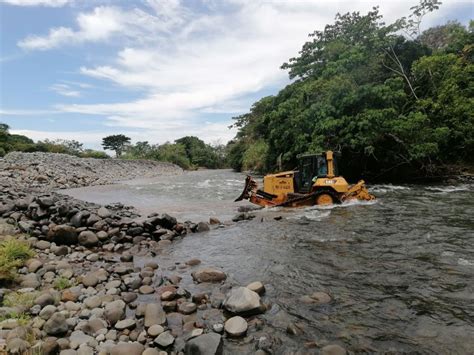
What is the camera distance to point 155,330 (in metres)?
3.40

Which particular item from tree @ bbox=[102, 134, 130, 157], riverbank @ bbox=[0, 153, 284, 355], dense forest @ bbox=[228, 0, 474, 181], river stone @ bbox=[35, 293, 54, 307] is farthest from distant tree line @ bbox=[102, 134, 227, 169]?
river stone @ bbox=[35, 293, 54, 307]

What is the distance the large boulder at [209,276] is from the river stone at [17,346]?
2412 millimetres

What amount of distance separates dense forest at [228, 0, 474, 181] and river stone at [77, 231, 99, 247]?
13455 millimetres

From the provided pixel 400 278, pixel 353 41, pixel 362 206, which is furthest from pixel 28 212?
pixel 353 41

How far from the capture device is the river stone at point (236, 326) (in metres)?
3.31

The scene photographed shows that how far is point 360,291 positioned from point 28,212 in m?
8.34

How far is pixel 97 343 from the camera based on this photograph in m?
3.22

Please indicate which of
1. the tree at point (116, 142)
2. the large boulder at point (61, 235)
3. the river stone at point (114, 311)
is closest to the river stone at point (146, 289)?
the river stone at point (114, 311)

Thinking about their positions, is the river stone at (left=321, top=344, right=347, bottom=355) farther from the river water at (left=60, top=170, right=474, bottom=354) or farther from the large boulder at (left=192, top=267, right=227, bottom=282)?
the large boulder at (left=192, top=267, right=227, bottom=282)

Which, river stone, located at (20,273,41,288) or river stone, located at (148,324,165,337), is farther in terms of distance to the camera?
river stone, located at (20,273,41,288)

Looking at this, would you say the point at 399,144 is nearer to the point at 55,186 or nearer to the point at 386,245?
the point at 386,245

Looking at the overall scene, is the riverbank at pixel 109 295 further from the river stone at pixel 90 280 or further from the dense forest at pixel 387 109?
the dense forest at pixel 387 109

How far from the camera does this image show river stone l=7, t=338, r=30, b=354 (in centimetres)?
286

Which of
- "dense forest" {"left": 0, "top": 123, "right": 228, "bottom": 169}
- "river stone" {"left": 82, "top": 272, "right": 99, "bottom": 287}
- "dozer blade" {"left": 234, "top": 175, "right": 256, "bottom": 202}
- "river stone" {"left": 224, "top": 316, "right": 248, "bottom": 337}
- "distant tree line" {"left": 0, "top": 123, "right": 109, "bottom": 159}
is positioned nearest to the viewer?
"river stone" {"left": 224, "top": 316, "right": 248, "bottom": 337}
